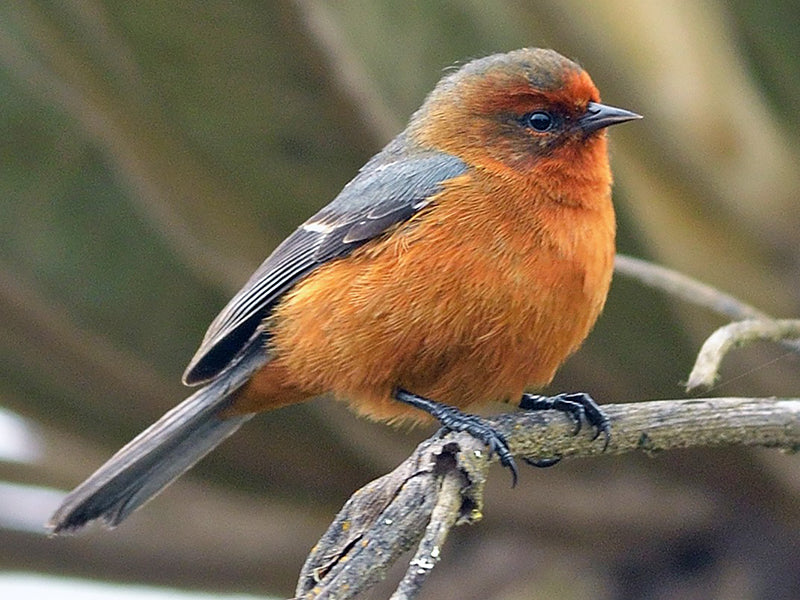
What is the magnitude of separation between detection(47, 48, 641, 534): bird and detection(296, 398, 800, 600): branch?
0.08 meters

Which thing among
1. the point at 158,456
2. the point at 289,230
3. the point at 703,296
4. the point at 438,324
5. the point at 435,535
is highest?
the point at 289,230

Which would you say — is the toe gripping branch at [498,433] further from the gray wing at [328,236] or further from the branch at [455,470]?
the gray wing at [328,236]

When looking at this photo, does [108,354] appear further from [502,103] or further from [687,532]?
[687,532]

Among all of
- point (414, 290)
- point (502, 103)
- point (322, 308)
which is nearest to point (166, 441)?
point (322, 308)

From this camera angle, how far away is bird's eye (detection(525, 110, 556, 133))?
3.97 m

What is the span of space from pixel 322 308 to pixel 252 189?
86 cm

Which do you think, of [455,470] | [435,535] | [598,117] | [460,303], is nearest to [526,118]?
[598,117]

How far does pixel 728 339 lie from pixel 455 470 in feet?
2.50

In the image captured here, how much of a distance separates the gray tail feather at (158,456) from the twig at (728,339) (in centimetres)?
143

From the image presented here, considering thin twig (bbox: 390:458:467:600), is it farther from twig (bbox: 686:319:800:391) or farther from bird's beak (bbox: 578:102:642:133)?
bird's beak (bbox: 578:102:642:133)

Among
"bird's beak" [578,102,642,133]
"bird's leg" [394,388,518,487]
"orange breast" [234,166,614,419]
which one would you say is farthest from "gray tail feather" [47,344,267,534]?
"bird's beak" [578,102,642,133]

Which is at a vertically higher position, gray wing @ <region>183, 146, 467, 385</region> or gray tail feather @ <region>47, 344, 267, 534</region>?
gray wing @ <region>183, 146, 467, 385</region>

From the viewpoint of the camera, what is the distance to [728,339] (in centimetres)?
304

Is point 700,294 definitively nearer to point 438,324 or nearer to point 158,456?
point 438,324
